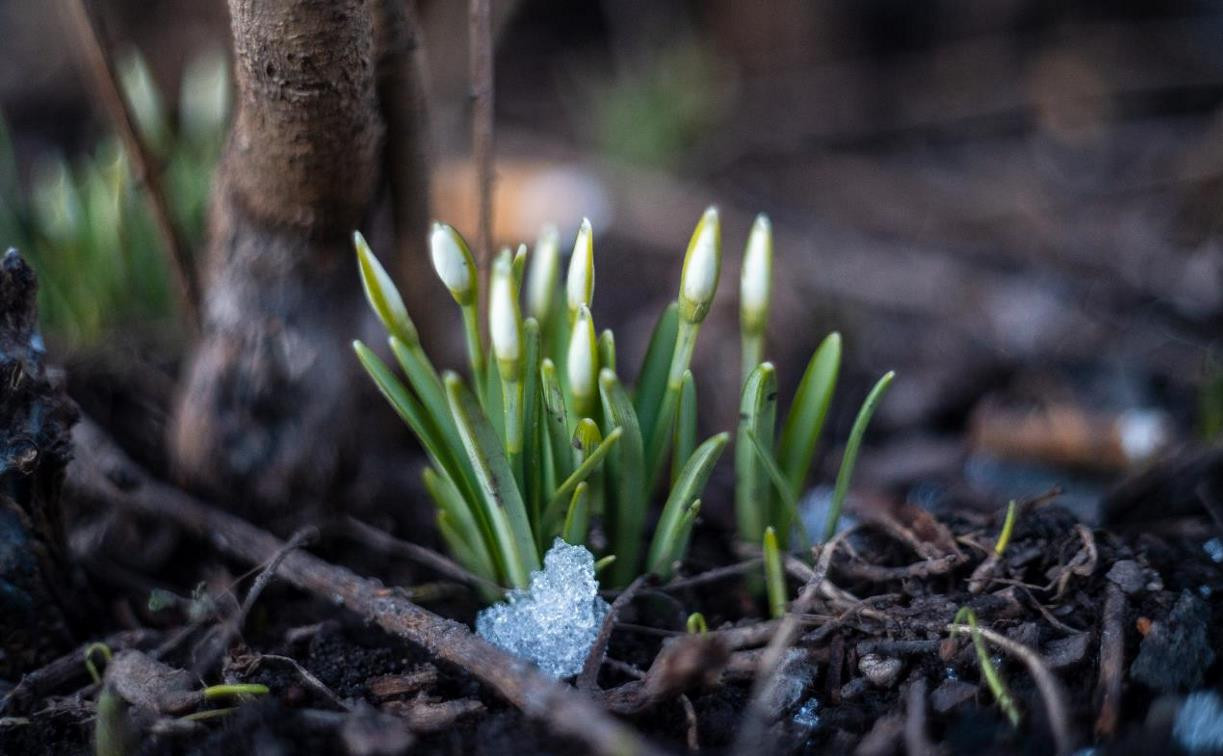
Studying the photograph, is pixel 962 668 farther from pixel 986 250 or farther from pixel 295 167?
pixel 986 250

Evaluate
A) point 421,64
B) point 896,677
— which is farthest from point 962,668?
point 421,64

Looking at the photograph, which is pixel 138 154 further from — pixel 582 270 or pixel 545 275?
pixel 582 270

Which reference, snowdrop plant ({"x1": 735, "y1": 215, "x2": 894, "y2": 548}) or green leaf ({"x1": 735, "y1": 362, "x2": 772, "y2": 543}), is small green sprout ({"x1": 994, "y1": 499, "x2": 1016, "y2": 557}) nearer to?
snowdrop plant ({"x1": 735, "y1": 215, "x2": 894, "y2": 548})

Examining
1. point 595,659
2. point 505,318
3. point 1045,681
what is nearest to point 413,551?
point 595,659

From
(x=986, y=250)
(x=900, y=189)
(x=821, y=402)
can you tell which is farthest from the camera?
(x=900, y=189)

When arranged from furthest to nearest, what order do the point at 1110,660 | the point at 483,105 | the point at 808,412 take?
1. the point at 483,105
2. the point at 808,412
3. the point at 1110,660

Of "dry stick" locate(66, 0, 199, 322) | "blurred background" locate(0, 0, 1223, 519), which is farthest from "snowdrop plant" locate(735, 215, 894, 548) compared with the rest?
"dry stick" locate(66, 0, 199, 322)

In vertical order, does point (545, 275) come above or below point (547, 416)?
above
